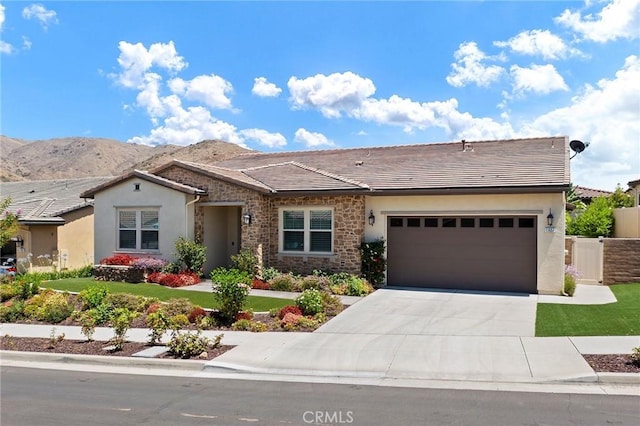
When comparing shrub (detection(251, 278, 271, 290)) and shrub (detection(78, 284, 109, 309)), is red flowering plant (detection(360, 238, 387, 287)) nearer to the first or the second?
shrub (detection(251, 278, 271, 290))

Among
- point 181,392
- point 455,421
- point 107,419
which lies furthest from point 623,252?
point 107,419

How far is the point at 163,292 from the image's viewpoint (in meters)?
16.3

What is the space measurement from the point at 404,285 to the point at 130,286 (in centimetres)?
928

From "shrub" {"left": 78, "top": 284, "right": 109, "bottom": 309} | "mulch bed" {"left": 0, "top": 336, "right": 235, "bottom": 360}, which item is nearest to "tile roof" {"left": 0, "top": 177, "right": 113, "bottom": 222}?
"shrub" {"left": 78, "top": 284, "right": 109, "bottom": 309}

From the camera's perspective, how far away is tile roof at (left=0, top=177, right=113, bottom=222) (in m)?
23.8

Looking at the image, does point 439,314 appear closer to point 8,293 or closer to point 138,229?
point 138,229

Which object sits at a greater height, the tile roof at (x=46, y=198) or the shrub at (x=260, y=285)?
the tile roof at (x=46, y=198)

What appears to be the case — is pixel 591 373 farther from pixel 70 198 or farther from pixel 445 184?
pixel 70 198

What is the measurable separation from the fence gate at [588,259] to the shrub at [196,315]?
1342cm

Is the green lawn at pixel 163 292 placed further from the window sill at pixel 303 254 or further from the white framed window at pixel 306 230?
the white framed window at pixel 306 230

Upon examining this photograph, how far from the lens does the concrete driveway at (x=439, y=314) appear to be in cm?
1121

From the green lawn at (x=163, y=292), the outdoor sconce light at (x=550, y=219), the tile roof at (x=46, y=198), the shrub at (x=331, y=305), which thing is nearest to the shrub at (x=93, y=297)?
the green lawn at (x=163, y=292)

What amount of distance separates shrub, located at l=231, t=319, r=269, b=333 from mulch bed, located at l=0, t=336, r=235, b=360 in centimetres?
133

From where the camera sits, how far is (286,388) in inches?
308
